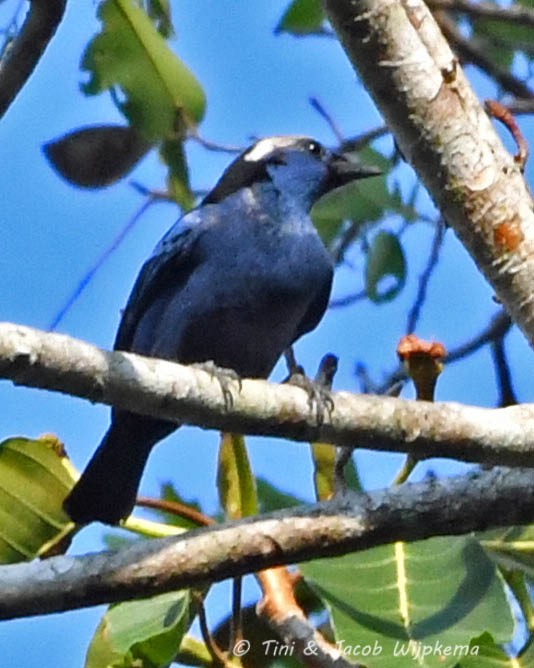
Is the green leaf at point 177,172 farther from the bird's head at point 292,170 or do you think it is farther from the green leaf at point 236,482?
the green leaf at point 236,482

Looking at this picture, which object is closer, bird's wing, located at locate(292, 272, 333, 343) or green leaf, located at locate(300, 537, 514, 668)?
green leaf, located at locate(300, 537, 514, 668)

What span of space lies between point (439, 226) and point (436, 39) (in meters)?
1.68

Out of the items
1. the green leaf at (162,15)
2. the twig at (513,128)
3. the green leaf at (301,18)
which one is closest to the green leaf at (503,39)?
the green leaf at (301,18)

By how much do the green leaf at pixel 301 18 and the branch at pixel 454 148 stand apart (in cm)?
156

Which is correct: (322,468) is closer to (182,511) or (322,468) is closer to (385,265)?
(182,511)

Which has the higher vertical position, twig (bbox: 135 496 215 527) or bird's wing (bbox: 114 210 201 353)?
bird's wing (bbox: 114 210 201 353)

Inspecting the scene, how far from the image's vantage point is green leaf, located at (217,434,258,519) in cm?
363

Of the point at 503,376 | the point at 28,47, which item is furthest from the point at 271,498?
the point at 28,47

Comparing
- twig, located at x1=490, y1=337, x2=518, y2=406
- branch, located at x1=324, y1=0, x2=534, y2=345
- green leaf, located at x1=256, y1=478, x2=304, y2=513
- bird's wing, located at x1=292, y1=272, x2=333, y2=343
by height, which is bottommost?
green leaf, located at x1=256, y1=478, x2=304, y2=513

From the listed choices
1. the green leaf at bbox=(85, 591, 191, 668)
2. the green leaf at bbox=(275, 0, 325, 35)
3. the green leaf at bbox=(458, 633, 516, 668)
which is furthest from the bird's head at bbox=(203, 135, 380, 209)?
the green leaf at bbox=(458, 633, 516, 668)

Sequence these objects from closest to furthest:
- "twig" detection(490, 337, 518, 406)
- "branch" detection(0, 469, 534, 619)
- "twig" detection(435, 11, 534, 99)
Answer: "branch" detection(0, 469, 534, 619) → "twig" detection(490, 337, 518, 406) → "twig" detection(435, 11, 534, 99)

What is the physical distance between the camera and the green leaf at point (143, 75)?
173 inches

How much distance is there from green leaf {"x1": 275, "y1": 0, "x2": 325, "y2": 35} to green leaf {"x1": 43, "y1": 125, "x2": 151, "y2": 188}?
0.78 meters

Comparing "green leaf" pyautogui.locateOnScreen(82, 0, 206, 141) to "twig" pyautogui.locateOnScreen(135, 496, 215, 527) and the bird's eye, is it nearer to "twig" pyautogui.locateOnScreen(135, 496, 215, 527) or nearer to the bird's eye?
the bird's eye
